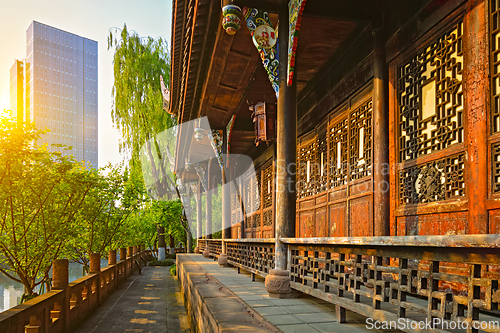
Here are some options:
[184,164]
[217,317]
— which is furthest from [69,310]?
[184,164]

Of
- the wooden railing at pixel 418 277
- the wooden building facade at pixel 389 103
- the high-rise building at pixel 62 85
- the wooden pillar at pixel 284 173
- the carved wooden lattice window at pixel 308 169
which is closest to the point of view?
the wooden railing at pixel 418 277

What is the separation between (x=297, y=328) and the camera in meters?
3.07

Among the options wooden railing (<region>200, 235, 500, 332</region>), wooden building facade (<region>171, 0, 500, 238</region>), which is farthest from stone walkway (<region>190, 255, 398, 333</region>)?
wooden building facade (<region>171, 0, 500, 238</region>)

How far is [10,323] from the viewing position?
407 centimetres

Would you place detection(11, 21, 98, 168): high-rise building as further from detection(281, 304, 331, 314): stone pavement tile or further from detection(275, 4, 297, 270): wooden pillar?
detection(281, 304, 331, 314): stone pavement tile

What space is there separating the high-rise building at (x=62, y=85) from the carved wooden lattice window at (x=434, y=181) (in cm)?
10208

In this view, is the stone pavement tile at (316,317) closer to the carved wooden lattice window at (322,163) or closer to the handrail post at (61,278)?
the carved wooden lattice window at (322,163)

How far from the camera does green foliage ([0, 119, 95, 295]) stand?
6906 millimetres

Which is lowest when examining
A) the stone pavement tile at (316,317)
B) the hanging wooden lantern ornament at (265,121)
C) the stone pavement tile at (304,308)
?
the stone pavement tile at (304,308)

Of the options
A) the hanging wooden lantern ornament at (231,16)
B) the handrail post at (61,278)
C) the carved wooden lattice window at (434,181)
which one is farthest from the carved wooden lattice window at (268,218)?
the hanging wooden lantern ornament at (231,16)

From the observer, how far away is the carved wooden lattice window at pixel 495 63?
3330mm

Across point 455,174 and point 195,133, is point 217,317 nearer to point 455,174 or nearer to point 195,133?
point 455,174

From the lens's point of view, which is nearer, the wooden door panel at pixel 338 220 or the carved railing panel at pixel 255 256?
the carved railing panel at pixel 255 256

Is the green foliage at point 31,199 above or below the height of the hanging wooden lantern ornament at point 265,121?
below
